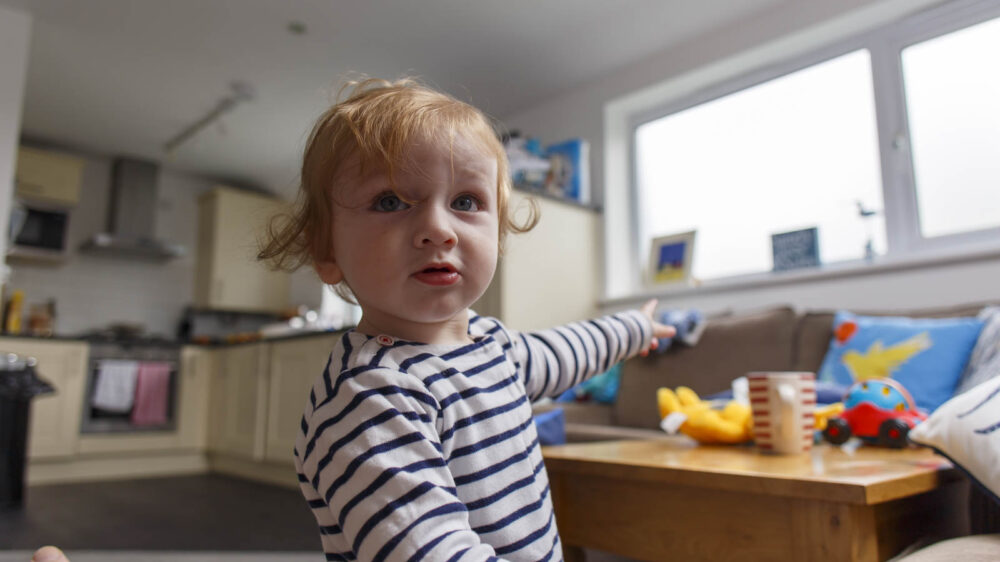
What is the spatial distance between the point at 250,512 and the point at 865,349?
99.1 inches

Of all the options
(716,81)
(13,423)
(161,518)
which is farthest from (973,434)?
(13,423)

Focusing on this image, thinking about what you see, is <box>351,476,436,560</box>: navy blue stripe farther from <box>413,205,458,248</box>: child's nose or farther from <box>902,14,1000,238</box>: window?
<box>902,14,1000,238</box>: window

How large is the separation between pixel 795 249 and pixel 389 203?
2.58 m

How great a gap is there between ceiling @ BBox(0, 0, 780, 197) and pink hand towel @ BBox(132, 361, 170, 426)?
1.63 m

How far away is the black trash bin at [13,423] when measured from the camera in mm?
3084

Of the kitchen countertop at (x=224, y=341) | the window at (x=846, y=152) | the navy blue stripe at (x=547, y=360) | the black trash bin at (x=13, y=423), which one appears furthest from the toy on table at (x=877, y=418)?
the black trash bin at (x=13, y=423)

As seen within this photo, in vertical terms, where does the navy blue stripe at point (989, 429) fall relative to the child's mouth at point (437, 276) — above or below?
below

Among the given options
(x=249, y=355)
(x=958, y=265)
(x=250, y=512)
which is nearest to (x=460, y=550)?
(x=958, y=265)

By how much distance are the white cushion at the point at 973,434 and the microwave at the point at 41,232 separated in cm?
513

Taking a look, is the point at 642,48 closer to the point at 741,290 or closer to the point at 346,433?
the point at 741,290

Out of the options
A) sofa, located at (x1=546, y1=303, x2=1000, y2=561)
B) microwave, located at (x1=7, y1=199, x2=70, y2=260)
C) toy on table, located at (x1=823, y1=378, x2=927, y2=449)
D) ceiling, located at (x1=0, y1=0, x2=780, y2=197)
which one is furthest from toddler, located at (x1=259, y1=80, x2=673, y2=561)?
microwave, located at (x1=7, y1=199, x2=70, y2=260)

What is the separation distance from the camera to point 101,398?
13.4 ft

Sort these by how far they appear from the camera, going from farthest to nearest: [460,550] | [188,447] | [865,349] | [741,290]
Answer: [188,447] → [741,290] → [865,349] → [460,550]

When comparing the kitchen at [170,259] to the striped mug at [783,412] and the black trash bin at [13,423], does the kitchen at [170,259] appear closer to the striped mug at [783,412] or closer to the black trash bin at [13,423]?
the black trash bin at [13,423]
